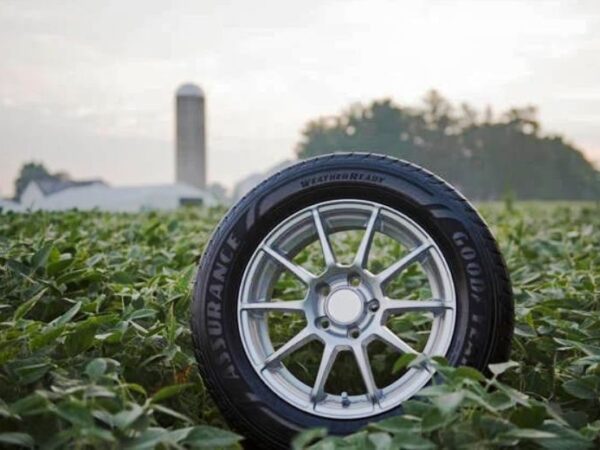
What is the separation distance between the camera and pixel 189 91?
47.1 m

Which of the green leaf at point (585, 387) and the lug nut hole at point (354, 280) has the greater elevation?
the lug nut hole at point (354, 280)

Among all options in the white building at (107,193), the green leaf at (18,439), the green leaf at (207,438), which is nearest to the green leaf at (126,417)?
the green leaf at (207,438)

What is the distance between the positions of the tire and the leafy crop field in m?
0.15

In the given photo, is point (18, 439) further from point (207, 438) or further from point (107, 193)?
point (107, 193)

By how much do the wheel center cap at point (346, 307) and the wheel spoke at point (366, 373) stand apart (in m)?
0.11

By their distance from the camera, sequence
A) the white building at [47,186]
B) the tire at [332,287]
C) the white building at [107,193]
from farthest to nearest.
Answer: the white building at [47,186]
the white building at [107,193]
the tire at [332,287]

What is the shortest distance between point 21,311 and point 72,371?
45 cm

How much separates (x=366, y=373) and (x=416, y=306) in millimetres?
301

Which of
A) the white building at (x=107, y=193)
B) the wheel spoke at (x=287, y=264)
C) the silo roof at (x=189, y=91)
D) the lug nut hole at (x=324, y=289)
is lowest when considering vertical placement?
the lug nut hole at (x=324, y=289)

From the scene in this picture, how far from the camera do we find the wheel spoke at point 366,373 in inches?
115

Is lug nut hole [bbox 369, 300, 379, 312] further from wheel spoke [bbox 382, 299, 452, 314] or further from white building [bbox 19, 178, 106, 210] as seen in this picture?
white building [bbox 19, 178, 106, 210]

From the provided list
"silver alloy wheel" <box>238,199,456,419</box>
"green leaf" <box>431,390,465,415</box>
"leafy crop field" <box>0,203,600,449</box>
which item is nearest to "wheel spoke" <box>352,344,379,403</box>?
"silver alloy wheel" <box>238,199,456,419</box>

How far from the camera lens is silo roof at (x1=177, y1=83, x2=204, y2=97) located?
154 ft

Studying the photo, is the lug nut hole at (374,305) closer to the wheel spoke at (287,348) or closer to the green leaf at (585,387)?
the wheel spoke at (287,348)
